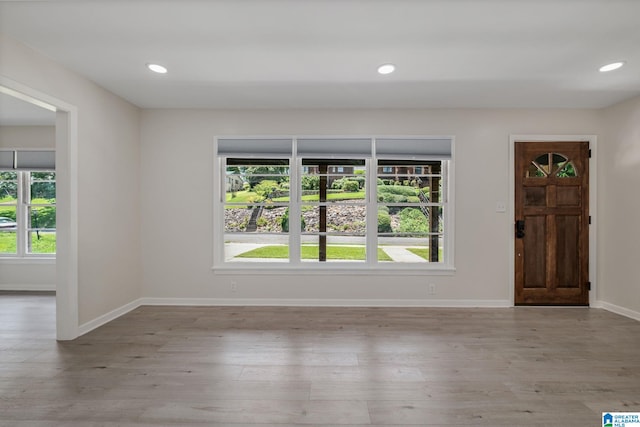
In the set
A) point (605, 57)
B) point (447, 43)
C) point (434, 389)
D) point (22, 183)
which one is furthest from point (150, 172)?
point (605, 57)

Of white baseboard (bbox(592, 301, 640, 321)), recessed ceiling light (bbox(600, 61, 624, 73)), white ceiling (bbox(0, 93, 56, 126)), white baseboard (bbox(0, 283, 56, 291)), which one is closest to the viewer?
recessed ceiling light (bbox(600, 61, 624, 73))

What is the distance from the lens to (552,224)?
4.10 m

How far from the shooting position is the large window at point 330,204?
4207 millimetres

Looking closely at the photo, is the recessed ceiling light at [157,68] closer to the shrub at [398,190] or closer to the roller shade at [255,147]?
the roller shade at [255,147]

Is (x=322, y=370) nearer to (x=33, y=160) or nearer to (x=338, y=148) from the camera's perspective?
(x=338, y=148)

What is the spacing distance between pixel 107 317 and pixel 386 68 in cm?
405

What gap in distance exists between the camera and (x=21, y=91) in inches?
102

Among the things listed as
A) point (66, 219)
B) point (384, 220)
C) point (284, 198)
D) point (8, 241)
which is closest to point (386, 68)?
point (384, 220)

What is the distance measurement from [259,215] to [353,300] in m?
1.73

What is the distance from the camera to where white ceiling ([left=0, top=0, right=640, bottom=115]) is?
82.5 inches

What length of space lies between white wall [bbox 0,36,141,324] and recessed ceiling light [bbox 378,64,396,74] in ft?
9.94

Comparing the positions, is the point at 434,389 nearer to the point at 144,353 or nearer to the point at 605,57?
the point at 144,353

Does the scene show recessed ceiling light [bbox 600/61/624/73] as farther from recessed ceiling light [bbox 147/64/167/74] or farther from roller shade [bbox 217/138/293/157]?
recessed ceiling light [bbox 147/64/167/74]

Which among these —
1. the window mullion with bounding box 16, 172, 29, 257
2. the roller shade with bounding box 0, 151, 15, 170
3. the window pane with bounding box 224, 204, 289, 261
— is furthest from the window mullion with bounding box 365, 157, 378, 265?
the roller shade with bounding box 0, 151, 15, 170
